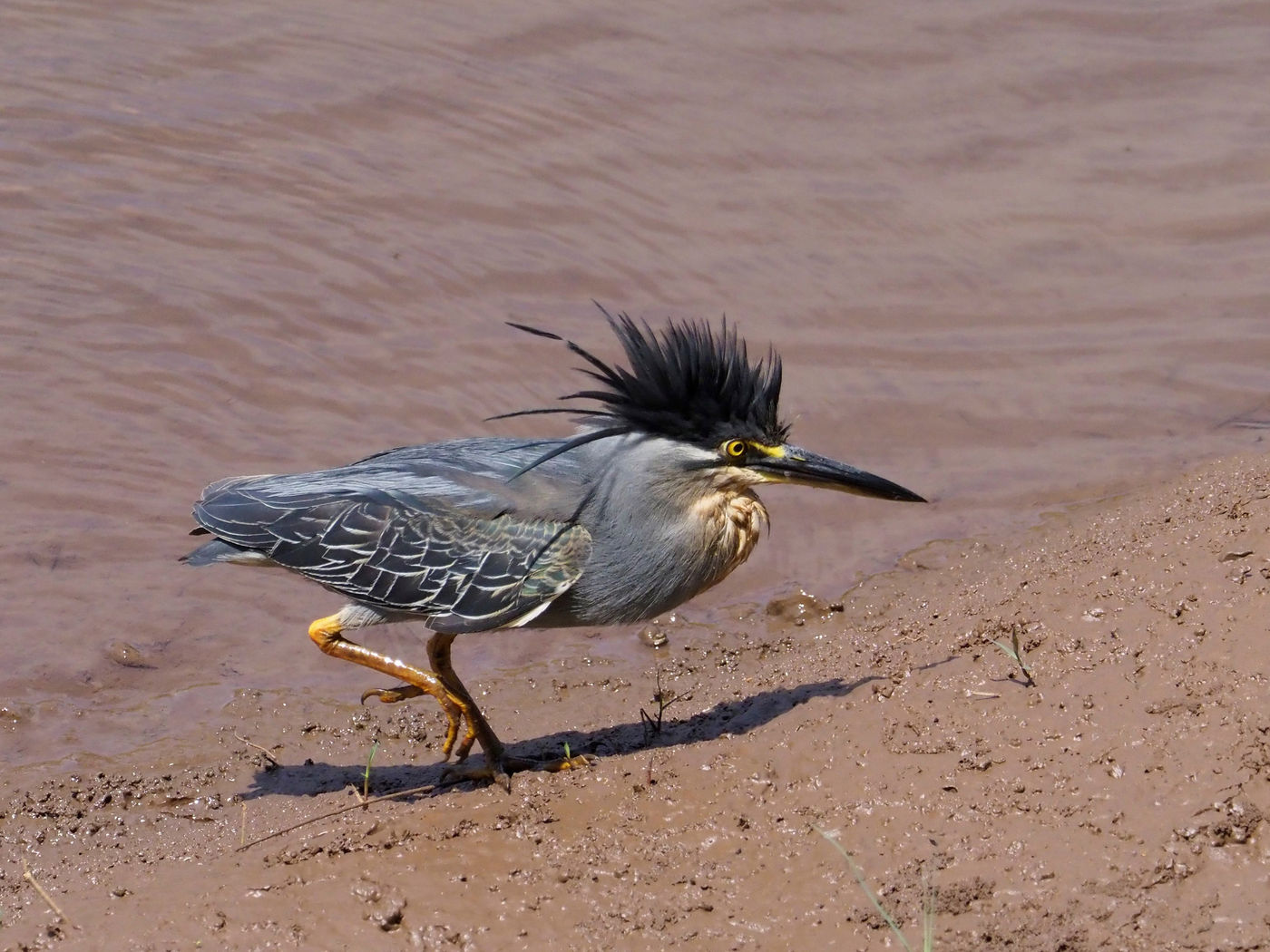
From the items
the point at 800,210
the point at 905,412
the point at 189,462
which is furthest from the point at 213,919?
the point at 800,210

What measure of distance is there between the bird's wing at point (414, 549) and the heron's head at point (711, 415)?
394 mm

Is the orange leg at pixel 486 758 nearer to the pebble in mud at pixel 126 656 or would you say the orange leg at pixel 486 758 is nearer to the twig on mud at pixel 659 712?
the twig on mud at pixel 659 712

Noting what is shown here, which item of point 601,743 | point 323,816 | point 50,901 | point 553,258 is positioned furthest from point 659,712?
point 553,258

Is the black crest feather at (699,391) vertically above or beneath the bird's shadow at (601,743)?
above

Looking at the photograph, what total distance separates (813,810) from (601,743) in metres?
1.71

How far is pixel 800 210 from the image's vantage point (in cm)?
999

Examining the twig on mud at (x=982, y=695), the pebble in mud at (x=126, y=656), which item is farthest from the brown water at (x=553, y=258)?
the twig on mud at (x=982, y=695)

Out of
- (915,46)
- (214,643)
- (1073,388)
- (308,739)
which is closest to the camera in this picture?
(308,739)

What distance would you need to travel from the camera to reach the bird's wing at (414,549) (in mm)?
6012

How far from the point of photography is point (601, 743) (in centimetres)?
641

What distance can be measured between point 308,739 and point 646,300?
395 cm

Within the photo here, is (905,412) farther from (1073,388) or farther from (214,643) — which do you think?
(214,643)

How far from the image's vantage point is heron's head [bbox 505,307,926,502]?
19.0 feet

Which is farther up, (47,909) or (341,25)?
(341,25)
